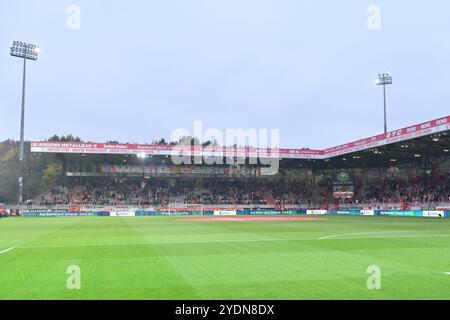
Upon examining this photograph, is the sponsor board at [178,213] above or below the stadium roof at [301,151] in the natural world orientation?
below

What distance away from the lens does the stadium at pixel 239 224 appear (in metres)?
9.04

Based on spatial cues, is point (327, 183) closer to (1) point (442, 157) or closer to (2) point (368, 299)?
(1) point (442, 157)

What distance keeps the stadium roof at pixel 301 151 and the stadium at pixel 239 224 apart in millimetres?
166

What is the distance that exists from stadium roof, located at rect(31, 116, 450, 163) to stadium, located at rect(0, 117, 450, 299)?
0.17m

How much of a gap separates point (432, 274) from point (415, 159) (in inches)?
2316

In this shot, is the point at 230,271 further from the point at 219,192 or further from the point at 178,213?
the point at 219,192

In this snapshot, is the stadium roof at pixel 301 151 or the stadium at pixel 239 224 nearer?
the stadium at pixel 239 224

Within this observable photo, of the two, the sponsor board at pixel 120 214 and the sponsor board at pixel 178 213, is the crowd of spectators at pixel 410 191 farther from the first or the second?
the sponsor board at pixel 120 214

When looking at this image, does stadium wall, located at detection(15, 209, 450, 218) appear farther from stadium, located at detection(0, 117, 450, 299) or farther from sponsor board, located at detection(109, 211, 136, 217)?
stadium, located at detection(0, 117, 450, 299)

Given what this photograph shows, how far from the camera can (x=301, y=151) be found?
211 feet

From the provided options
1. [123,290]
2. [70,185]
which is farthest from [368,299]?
[70,185]

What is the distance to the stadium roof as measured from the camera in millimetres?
48900

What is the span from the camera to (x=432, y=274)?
993 cm

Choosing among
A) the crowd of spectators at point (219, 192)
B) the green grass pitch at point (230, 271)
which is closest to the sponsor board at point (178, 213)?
the crowd of spectators at point (219, 192)
